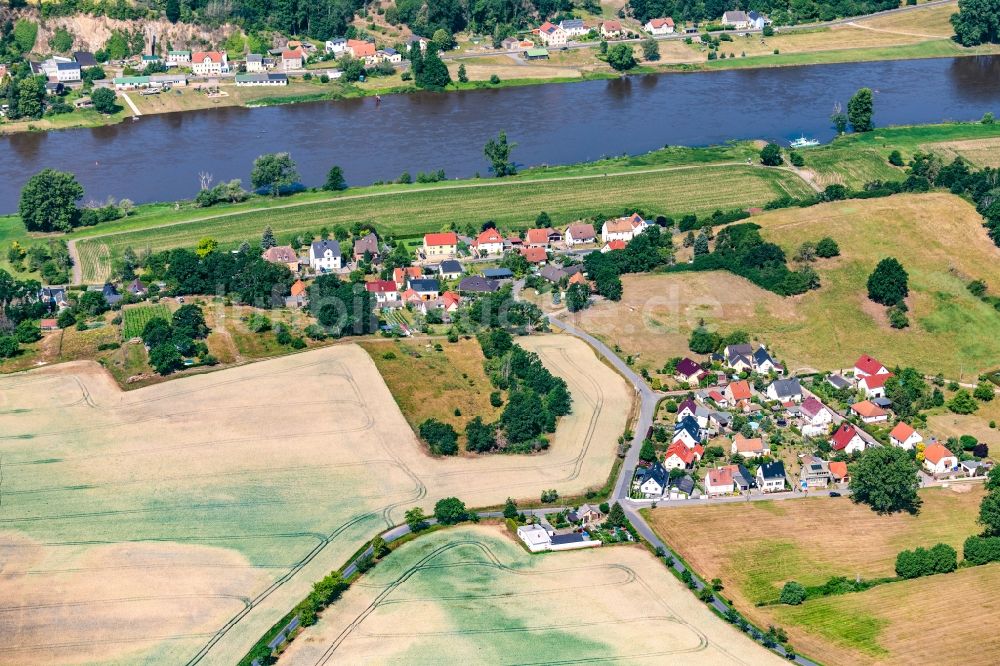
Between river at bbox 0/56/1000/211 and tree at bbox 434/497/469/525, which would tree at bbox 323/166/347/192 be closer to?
river at bbox 0/56/1000/211

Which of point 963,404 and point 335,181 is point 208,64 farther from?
point 963,404

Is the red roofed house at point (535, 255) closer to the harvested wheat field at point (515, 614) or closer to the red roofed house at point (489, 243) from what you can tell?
the red roofed house at point (489, 243)

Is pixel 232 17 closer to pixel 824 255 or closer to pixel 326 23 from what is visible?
pixel 326 23

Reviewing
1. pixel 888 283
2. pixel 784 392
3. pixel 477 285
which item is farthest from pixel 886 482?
pixel 477 285

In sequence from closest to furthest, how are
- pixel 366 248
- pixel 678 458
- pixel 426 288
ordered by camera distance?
pixel 678 458, pixel 426 288, pixel 366 248

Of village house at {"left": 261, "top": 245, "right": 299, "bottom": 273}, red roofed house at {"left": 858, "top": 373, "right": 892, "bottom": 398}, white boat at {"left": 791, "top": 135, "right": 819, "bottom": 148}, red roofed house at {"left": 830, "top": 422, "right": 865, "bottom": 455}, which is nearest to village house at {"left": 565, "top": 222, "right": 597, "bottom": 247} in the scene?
village house at {"left": 261, "top": 245, "right": 299, "bottom": 273}

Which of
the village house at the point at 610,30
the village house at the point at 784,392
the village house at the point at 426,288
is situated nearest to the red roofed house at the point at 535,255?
the village house at the point at 426,288

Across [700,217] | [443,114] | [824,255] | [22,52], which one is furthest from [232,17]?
[824,255]
